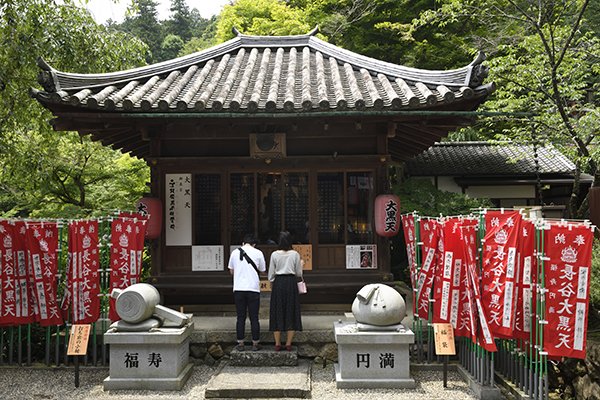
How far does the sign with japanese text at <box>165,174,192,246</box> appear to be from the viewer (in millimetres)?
11344

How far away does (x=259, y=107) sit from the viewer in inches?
385

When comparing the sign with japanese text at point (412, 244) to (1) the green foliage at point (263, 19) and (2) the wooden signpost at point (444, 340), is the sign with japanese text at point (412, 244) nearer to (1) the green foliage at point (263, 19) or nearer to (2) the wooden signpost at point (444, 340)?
(2) the wooden signpost at point (444, 340)

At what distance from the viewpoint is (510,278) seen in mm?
6809

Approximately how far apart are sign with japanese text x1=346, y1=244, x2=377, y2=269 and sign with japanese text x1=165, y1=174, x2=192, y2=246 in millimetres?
3576

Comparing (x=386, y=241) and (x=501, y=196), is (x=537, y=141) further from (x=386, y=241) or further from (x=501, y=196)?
(x=501, y=196)

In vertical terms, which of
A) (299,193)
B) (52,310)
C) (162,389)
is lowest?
(162,389)

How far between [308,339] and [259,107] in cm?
450

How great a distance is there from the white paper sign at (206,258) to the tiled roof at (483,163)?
39.9 feet

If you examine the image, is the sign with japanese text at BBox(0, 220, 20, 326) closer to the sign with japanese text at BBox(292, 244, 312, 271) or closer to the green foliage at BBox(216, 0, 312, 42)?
the sign with japanese text at BBox(292, 244, 312, 271)

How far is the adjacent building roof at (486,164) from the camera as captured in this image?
2108 centimetres

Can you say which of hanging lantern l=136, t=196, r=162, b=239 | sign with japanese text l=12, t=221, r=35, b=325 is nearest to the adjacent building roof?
hanging lantern l=136, t=196, r=162, b=239

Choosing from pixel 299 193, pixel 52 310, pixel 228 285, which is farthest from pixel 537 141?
pixel 52 310

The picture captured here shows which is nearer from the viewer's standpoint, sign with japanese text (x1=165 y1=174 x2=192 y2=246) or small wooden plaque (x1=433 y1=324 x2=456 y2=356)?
small wooden plaque (x1=433 y1=324 x2=456 y2=356)

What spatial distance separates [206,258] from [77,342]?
3.61 metres
